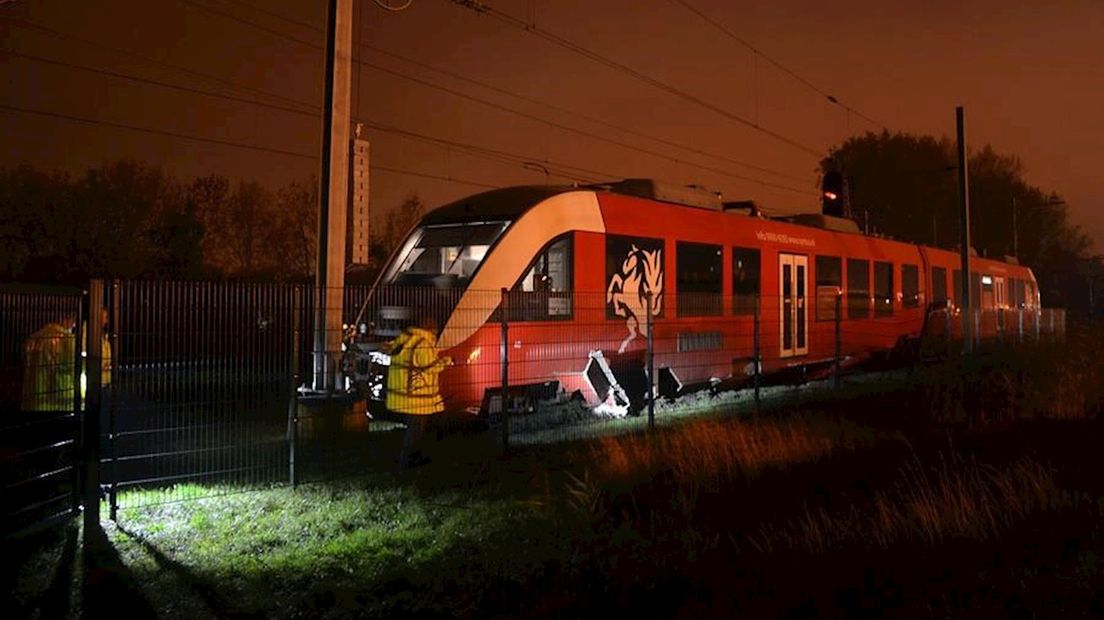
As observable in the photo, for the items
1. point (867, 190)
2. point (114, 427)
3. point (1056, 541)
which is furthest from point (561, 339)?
A: point (867, 190)

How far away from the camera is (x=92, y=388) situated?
24.6ft

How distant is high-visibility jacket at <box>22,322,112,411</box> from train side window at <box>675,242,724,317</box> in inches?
394

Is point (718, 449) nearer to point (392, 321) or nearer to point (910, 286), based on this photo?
point (392, 321)

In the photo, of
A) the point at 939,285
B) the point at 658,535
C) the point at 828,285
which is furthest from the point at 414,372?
the point at 939,285

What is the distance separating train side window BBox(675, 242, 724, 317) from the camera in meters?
15.9

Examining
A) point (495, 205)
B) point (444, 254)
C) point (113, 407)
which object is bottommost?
point (113, 407)

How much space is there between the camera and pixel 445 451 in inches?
442

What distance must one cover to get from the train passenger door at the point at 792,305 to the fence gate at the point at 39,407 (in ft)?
44.3

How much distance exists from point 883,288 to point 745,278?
7.18 m

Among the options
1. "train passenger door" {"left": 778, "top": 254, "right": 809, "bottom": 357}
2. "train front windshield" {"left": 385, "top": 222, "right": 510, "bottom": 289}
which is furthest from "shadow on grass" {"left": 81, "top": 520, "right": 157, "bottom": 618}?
"train passenger door" {"left": 778, "top": 254, "right": 809, "bottom": 357}

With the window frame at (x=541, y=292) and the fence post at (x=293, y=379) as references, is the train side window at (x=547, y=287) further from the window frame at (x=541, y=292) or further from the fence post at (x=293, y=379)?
the fence post at (x=293, y=379)

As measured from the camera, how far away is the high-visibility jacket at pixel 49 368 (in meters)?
7.03

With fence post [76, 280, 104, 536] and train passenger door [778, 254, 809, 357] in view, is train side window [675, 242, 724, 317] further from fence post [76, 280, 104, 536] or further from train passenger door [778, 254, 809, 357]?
fence post [76, 280, 104, 536]

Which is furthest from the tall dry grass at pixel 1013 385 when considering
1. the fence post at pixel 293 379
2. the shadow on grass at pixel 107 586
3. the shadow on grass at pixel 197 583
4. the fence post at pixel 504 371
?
the shadow on grass at pixel 107 586
